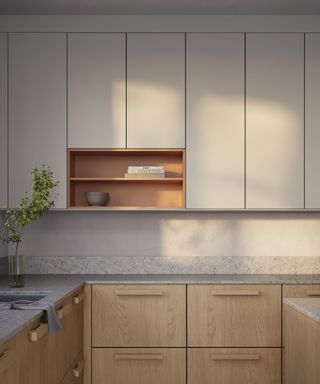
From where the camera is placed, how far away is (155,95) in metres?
3.97

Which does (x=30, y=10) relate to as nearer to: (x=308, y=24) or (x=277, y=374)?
(x=308, y=24)

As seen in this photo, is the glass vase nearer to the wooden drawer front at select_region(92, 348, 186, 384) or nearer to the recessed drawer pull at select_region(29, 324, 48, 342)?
the wooden drawer front at select_region(92, 348, 186, 384)

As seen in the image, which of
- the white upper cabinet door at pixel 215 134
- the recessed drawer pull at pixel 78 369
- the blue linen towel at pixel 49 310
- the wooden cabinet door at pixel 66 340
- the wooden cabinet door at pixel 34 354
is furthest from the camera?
the white upper cabinet door at pixel 215 134

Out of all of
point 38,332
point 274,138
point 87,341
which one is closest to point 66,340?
point 87,341

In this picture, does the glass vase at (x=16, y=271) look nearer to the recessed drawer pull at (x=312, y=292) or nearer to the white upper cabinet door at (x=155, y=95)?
the white upper cabinet door at (x=155, y=95)

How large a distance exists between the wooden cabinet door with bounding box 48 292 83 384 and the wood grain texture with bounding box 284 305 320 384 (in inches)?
45.9

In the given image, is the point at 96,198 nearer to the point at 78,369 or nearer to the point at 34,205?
the point at 34,205

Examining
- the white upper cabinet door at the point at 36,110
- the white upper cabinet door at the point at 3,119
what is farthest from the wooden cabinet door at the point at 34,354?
the white upper cabinet door at the point at 3,119

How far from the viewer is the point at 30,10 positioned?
3.92 metres

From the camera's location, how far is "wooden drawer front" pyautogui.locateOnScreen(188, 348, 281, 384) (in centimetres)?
371

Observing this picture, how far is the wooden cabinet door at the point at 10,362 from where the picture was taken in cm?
207

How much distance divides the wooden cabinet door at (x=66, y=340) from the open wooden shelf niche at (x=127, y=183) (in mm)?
958

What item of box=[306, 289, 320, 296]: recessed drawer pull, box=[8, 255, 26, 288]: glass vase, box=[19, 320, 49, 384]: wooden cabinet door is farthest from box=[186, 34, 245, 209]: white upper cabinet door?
box=[19, 320, 49, 384]: wooden cabinet door

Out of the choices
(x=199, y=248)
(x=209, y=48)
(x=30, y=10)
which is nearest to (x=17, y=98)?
(x=30, y=10)
